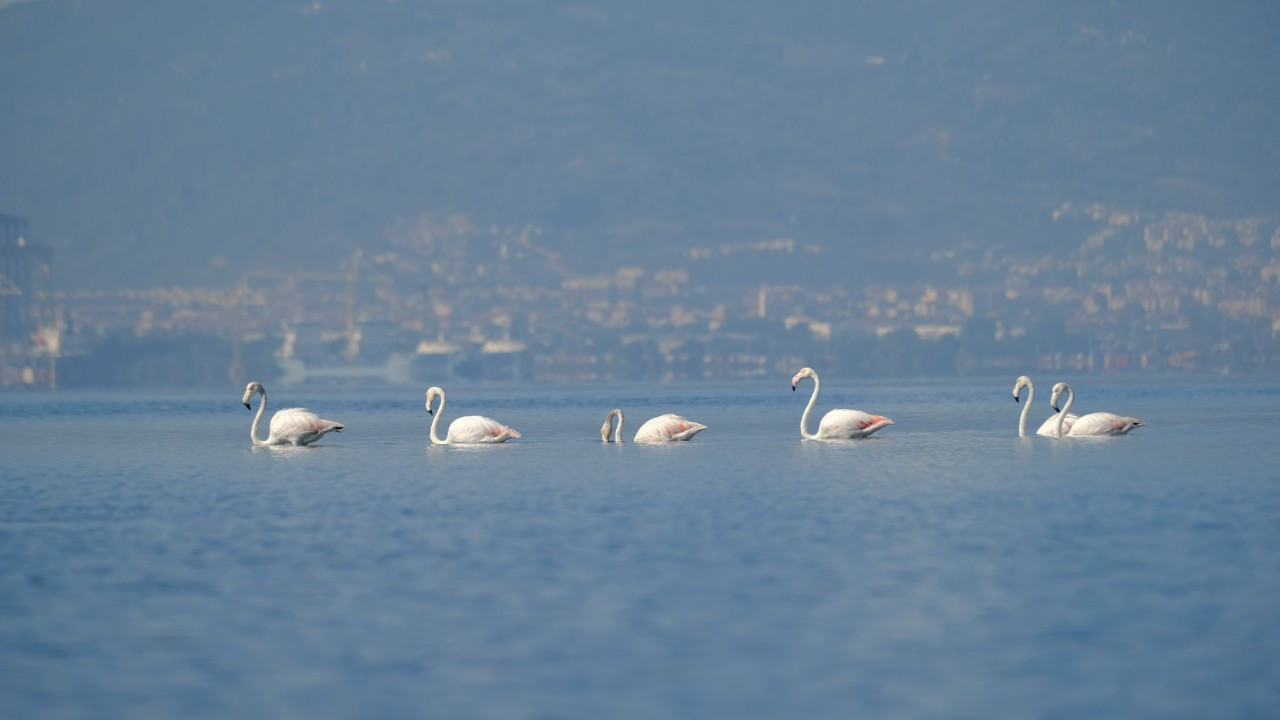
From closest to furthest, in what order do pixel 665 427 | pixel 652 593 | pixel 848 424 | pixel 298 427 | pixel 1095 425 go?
pixel 652 593
pixel 298 427
pixel 848 424
pixel 1095 425
pixel 665 427

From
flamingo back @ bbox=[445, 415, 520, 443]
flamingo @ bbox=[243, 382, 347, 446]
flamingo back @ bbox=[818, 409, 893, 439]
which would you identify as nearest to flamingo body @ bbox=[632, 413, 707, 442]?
flamingo back @ bbox=[818, 409, 893, 439]

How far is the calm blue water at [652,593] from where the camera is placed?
56.3ft

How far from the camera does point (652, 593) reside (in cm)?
2244

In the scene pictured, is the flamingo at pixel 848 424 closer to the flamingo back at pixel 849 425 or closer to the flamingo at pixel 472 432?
the flamingo back at pixel 849 425

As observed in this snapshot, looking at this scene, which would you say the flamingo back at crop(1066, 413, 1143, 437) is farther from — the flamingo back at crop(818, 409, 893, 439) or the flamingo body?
the flamingo body

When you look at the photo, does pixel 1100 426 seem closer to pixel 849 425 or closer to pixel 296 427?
pixel 849 425

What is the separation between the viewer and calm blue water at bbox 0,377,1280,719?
17172 mm

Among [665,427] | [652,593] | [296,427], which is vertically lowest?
[652,593]

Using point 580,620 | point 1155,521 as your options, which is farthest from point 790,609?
point 1155,521

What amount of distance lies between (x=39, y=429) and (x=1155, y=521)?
213ft

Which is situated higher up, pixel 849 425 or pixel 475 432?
pixel 849 425

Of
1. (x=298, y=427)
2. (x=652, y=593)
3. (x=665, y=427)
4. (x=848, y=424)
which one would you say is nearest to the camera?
(x=652, y=593)

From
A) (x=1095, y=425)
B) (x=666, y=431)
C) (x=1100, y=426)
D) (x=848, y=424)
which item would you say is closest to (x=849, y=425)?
(x=848, y=424)

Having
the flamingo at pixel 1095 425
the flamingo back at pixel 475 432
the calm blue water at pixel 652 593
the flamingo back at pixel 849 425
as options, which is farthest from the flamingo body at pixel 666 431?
the calm blue water at pixel 652 593
